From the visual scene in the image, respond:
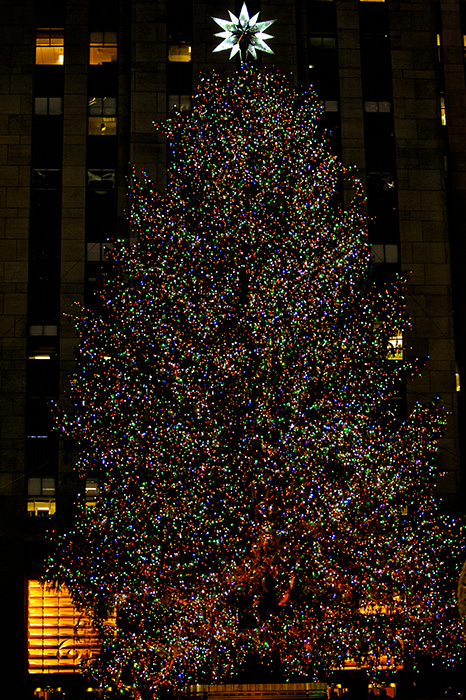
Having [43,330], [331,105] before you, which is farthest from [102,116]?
[331,105]

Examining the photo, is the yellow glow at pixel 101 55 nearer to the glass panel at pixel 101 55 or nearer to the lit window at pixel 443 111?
the glass panel at pixel 101 55

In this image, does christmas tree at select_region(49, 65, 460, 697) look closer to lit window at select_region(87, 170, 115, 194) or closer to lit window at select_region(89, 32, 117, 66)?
lit window at select_region(87, 170, 115, 194)

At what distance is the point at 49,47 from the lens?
3225 cm

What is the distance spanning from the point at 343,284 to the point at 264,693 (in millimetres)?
9283

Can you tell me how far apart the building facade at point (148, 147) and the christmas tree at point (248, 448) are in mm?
7679

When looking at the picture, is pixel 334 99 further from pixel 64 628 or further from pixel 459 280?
pixel 64 628

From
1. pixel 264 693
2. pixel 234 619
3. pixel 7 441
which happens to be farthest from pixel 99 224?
pixel 264 693

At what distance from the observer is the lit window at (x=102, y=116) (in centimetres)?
3170

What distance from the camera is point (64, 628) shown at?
1120 inches

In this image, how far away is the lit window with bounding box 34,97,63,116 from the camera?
104 feet

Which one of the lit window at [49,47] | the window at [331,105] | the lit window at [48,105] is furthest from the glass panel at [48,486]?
the window at [331,105]

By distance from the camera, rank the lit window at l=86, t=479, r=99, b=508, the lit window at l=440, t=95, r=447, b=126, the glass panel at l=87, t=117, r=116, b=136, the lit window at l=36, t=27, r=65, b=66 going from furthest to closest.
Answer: the lit window at l=440, t=95, r=447, b=126, the lit window at l=36, t=27, r=65, b=66, the glass panel at l=87, t=117, r=116, b=136, the lit window at l=86, t=479, r=99, b=508

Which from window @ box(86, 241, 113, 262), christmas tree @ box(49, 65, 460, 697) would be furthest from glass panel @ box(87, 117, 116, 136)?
christmas tree @ box(49, 65, 460, 697)

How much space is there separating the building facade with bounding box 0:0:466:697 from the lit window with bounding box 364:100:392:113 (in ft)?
0.16
